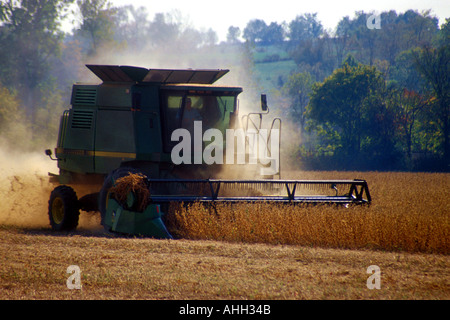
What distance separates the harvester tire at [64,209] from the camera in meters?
11.0

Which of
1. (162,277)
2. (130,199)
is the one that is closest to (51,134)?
(130,199)

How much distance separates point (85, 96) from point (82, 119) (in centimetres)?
52

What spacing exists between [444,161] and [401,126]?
7.06 m

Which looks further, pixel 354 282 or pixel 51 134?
pixel 51 134

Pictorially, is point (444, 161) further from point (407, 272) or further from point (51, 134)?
point (407, 272)

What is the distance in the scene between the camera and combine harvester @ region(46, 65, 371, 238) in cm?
1084

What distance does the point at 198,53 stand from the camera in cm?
11138

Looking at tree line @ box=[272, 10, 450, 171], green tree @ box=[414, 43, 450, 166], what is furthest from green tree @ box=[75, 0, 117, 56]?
green tree @ box=[414, 43, 450, 166]

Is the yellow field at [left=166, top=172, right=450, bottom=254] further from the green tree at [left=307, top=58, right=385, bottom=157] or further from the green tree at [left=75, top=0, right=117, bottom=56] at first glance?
the green tree at [left=75, top=0, right=117, bottom=56]
